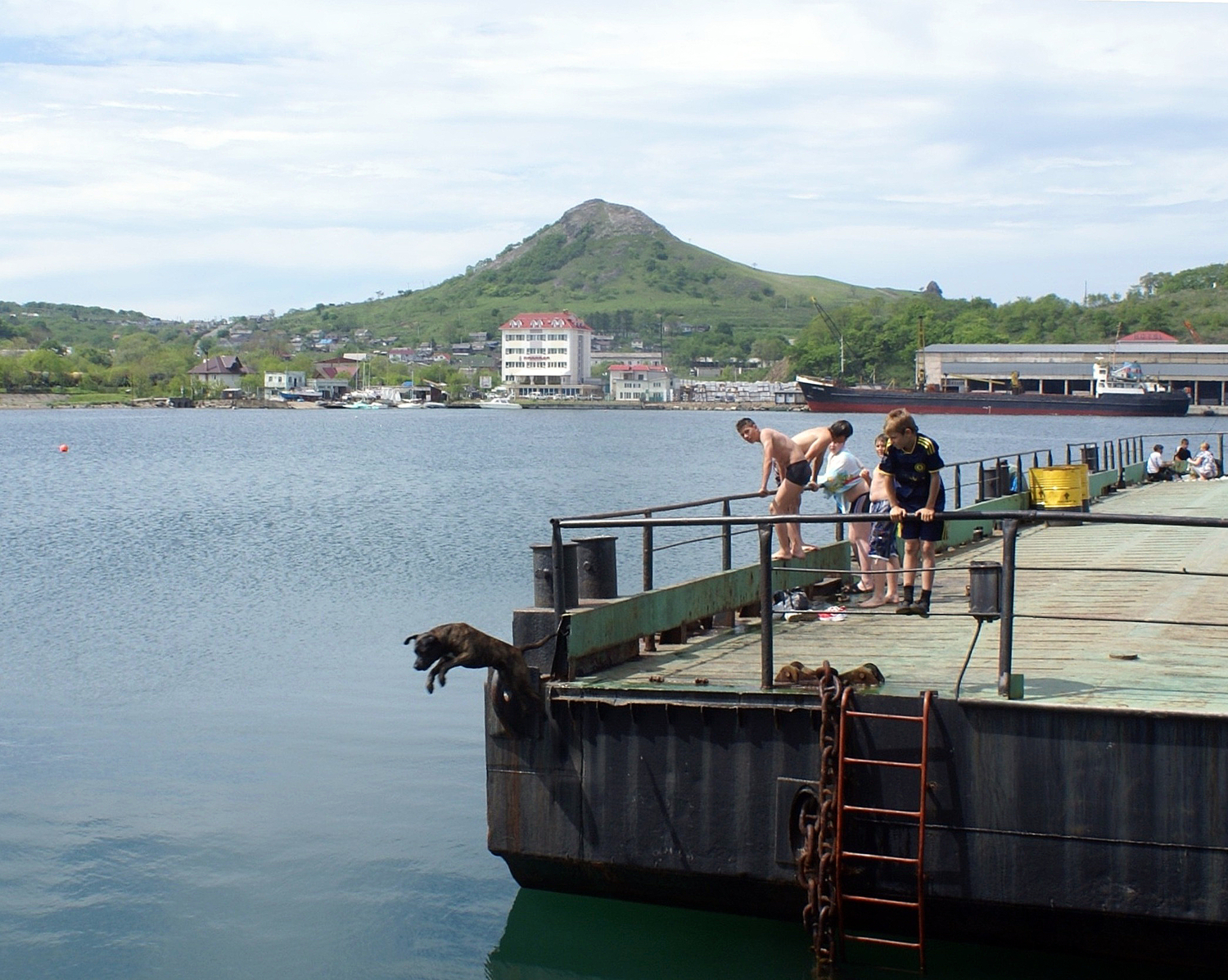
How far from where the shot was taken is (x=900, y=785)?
7988 mm

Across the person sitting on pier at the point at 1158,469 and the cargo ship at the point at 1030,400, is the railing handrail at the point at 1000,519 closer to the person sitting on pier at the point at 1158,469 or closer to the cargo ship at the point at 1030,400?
the person sitting on pier at the point at 1158,469

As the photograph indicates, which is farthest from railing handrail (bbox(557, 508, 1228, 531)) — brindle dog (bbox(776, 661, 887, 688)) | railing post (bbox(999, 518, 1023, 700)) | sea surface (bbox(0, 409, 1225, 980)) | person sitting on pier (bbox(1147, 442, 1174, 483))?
person sitting on pier (bbox(1147, 442, 1174, 483))

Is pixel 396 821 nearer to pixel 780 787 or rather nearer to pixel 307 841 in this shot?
pixel 307 841

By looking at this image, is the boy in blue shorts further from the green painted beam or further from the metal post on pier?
the metal post on pier

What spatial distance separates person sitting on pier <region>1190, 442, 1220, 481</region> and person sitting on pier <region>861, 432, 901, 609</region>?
67.8 ft

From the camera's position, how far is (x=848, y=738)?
26.5 feet

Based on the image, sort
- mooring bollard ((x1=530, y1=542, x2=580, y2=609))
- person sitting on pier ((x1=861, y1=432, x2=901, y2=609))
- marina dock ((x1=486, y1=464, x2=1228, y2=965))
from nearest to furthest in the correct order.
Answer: marina dock ((x1=486, y1=464, x2=1228, y2=965)) < mooring bollard ((x1=530, y1=542, x2=580, y2=609)) < person sitting on pier ((x1=861, y1=432, x2=901, y2=609))

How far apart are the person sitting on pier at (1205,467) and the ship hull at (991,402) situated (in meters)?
114

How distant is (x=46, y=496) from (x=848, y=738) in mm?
48919

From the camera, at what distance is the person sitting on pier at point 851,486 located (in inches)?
536

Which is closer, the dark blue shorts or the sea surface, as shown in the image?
the sea surface

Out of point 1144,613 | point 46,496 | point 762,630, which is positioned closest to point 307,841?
point 762,630

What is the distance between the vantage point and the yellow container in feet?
68.7

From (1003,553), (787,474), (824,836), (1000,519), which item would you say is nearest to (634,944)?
(824,836)
